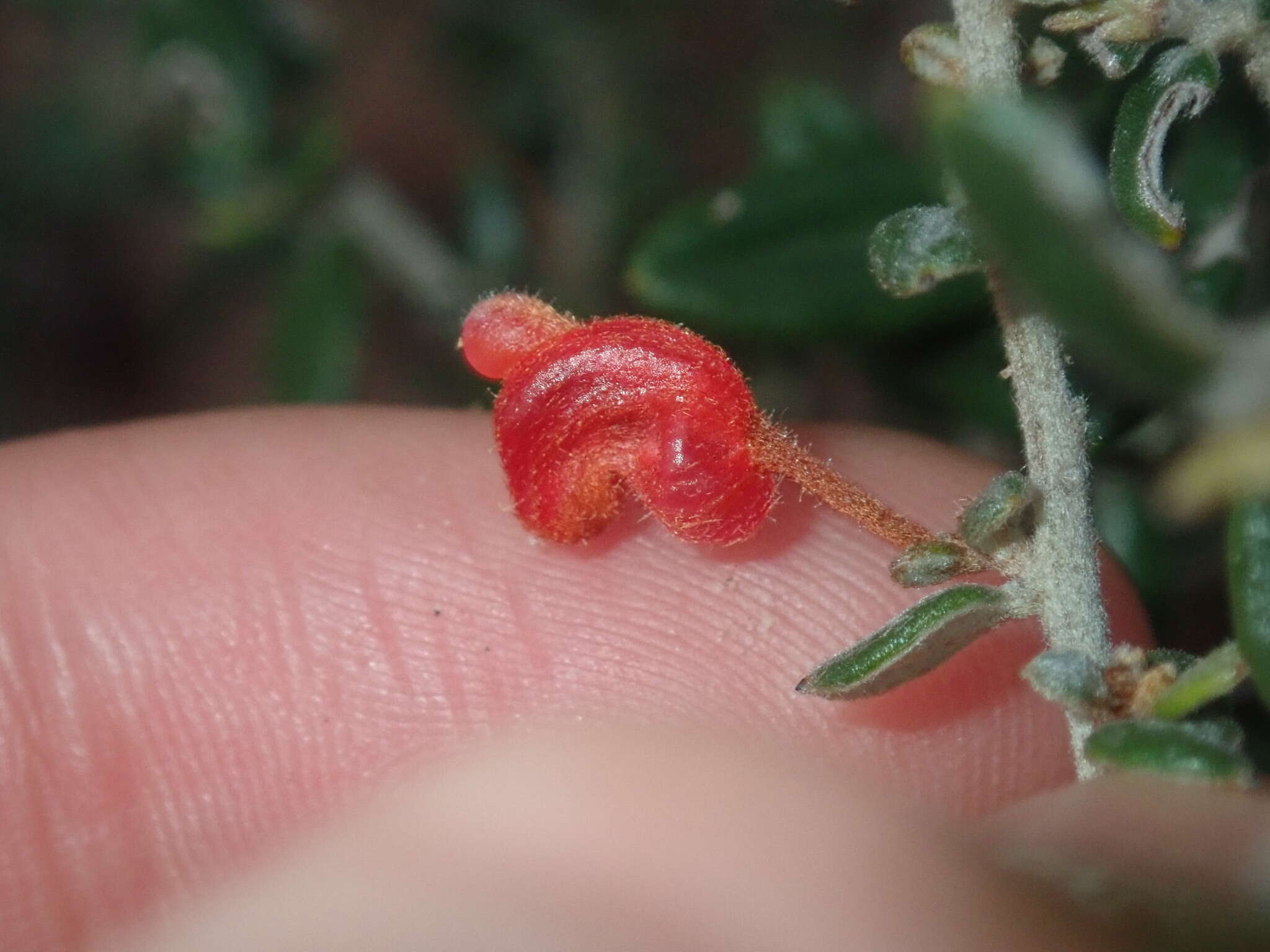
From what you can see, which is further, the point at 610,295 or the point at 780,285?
the point at 610,295

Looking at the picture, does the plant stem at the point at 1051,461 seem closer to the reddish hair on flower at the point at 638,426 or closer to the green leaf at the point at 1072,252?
the reddish hair on flower at the point at 638,426

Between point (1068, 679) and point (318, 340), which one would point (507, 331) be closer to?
point (1068, 679)

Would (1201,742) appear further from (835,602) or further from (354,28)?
(354,28)

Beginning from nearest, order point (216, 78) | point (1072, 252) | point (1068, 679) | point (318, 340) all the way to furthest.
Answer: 1. point (1072, 252)
2. point (1068, 679)
3. point (318, 340)
4. point (216, 78)

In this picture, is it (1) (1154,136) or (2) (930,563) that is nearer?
(1) (1154,136)

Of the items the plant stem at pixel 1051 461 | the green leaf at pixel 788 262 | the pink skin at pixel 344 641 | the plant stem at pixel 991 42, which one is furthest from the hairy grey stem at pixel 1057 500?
the green leaf at pixel 788 262

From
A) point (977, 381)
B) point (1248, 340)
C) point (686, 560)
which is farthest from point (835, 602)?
point (1248, 340)

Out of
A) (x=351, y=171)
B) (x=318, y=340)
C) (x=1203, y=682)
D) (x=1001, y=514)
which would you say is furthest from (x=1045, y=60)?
(x=351, y=171)
